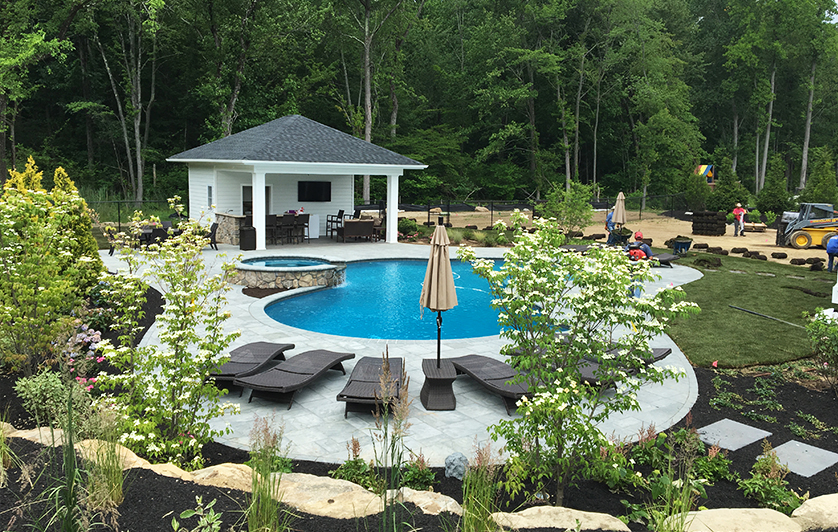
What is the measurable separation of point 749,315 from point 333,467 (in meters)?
9.57

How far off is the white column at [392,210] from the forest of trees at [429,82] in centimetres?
810

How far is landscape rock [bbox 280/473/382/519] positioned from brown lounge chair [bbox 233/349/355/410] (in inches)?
96.3

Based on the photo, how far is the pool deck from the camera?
20.0ft

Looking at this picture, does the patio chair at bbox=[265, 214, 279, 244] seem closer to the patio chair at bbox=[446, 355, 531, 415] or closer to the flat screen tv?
the flat screen tv

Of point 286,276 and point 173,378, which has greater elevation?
point 173,378

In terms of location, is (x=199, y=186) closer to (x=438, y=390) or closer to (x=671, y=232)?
(x=438, y=390)

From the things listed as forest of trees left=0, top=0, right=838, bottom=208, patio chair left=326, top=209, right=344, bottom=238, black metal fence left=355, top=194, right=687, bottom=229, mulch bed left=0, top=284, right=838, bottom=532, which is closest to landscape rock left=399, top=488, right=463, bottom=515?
mulch bed left=0, top=284, right=838, bottom=532

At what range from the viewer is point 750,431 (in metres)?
6.49

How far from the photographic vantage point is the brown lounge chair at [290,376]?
6.89 m

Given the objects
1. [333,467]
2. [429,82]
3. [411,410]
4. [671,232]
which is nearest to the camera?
[333,467]

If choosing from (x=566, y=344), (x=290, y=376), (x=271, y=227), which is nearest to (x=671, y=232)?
(x=271, y=227)

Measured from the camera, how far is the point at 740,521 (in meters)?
4.12

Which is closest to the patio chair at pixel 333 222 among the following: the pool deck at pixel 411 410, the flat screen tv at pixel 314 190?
the flat screen tv at pixel 314 190

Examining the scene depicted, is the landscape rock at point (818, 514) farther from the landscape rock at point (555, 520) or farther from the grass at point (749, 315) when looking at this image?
the grass at point (749, 315)
